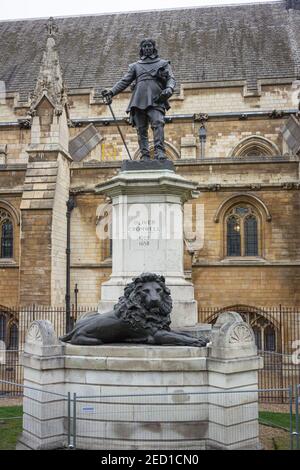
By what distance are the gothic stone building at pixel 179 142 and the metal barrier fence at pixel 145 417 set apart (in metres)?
9.07

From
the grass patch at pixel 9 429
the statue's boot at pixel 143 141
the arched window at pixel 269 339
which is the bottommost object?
the grass patch at pixel 9 429

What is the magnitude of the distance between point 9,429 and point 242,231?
1111 cm

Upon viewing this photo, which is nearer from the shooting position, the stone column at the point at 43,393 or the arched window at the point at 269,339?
the stone column at the point at 43,393

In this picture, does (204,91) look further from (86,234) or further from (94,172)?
(86,234)

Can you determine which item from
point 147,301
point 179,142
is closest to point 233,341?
point 147,301

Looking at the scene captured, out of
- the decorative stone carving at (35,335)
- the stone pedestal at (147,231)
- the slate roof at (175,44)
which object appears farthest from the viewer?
the slate roof at (175,44)

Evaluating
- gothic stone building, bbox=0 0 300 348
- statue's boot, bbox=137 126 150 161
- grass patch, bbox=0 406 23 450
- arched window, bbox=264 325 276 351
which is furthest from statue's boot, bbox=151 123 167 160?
arched window, bbox=264 325 276 351

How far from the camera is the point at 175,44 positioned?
2625cm

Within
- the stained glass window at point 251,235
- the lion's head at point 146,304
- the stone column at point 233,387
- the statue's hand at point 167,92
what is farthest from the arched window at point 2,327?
the stone column at point 233,387

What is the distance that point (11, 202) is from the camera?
18.2m

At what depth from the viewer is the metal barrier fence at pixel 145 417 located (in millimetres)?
6535

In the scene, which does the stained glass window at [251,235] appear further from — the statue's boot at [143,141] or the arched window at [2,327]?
the statue's boot at [143,141]

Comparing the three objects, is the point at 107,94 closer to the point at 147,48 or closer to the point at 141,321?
the point at 147,48

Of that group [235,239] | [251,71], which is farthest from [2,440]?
[251,71]
